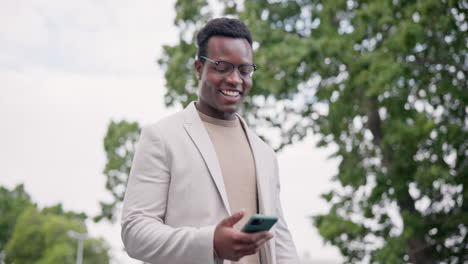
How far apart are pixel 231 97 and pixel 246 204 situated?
563 millimetres

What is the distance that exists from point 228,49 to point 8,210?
198 feet

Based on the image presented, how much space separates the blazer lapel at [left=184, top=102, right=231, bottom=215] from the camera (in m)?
2.90

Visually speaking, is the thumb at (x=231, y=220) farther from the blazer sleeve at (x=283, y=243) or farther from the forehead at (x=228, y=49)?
the forehead at (x=228, y=49)

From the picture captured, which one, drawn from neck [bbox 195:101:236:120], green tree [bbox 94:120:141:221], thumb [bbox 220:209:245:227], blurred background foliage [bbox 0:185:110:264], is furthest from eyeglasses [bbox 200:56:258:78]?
blurred background foliage [bbox 0:185:110:264]

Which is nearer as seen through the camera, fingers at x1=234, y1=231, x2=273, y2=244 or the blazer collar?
fingers at x1=234, y1=231, x2=273, y2=244

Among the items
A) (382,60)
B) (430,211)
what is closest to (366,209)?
(430,211)

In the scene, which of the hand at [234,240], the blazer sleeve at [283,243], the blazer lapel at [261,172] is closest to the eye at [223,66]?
the blazer lapel at [261,172]

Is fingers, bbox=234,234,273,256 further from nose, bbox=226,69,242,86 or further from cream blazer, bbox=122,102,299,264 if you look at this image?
nose, bbox=226,69,242,86

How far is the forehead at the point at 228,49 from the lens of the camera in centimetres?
310

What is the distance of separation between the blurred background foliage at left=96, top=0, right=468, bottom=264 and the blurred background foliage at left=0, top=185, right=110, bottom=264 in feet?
141

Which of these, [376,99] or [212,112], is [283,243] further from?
[376,99]

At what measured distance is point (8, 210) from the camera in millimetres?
58656

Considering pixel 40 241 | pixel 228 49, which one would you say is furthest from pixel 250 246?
pixel 40 241

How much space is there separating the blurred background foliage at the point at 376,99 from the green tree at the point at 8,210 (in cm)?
4697
